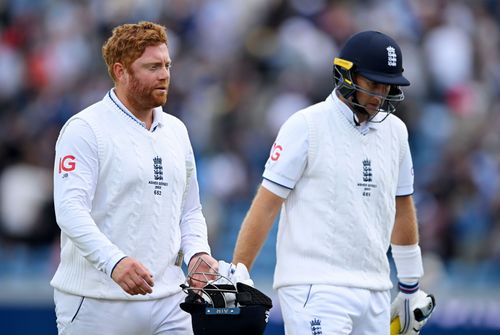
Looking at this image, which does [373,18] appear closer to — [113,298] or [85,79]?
[85,79]

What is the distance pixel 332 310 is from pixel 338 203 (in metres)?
0.53

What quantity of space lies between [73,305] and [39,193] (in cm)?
586

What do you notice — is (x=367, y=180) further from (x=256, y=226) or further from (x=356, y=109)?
(x=256, y=226)

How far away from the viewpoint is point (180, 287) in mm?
5680

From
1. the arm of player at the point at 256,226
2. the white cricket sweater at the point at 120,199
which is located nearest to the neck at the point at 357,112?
the arm of player at the point at 256,226

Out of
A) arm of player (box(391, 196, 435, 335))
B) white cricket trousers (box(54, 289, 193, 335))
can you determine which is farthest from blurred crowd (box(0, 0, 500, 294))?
white cricket trousers (box(54, 289, 193, 335))

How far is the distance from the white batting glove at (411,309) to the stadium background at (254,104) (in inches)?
125

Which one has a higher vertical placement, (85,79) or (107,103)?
(107,103)

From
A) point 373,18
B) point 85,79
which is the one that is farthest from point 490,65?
point 85,79

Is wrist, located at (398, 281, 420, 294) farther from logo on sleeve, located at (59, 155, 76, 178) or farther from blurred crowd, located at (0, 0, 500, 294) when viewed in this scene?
blurred crowd, located at (0, 0, 500, 294)

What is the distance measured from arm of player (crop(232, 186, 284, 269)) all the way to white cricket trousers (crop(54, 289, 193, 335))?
569mm

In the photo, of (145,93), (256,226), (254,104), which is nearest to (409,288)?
(256,226)

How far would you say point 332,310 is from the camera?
19.0 ft

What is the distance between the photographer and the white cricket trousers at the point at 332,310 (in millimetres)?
5773
